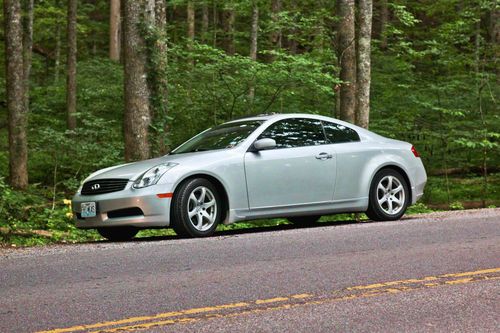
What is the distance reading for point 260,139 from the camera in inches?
444

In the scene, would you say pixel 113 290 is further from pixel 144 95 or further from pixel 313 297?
pixel 144 95

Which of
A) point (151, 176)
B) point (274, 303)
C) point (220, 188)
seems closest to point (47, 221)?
point (151, 176)

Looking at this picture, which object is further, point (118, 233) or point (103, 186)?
point (118, 233)

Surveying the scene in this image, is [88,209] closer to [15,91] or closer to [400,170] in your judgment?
[400,170]

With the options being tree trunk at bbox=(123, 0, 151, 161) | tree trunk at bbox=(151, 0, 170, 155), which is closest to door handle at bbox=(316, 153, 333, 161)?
tree trunk at bbox=(151, 0, 170, 155)

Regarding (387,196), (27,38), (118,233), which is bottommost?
(118,233)

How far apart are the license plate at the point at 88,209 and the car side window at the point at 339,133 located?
3.72m

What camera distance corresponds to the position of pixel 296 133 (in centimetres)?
1181

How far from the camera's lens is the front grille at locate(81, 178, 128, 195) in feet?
34.1

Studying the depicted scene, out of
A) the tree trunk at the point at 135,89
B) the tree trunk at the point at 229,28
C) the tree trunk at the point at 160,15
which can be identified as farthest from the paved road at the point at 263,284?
the tree trunk at the point at 229,28

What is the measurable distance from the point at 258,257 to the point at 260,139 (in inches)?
123

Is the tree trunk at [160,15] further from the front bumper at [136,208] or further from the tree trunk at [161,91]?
the front bumper at [136,208]

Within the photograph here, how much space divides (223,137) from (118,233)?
202 centimetres

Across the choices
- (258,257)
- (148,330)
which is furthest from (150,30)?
(148,330)
